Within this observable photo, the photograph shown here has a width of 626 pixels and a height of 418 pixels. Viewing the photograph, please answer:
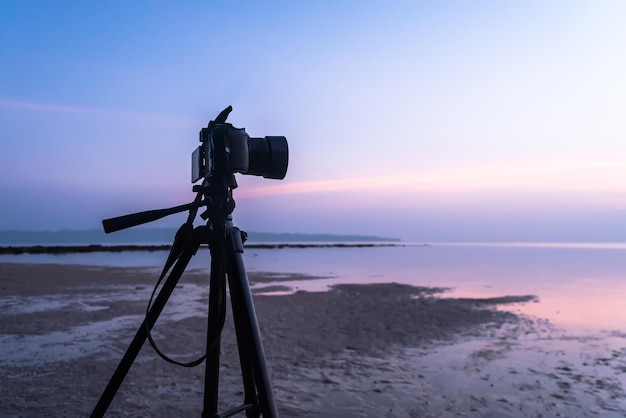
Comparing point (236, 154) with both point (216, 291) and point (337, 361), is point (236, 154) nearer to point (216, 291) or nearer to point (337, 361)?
point (216, 291)

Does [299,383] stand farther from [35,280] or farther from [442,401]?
[35,280]

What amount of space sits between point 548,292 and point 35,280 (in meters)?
15.0

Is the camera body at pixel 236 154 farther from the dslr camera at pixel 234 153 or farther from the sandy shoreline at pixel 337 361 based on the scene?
the sandy shoreline at pixel 337 361

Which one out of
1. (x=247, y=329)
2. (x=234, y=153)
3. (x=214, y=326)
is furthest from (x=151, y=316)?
(x=234, y=153)

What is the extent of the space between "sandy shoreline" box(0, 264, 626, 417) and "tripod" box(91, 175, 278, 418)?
1926 millimetres

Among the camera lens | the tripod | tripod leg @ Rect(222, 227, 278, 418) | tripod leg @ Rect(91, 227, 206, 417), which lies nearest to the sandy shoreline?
tripod leg @ Rect(91, 227, 206, 417)

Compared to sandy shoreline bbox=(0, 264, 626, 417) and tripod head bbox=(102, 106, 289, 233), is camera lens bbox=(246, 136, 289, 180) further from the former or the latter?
sandy shoreline bbox=(0, 264, 626, 417)

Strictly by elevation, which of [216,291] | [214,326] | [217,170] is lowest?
[214,326]

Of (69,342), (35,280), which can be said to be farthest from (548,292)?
(35,280)

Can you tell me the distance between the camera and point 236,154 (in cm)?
231

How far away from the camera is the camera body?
2283 mm

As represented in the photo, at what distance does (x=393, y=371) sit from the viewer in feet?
17.5

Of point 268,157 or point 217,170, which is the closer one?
point 217,170

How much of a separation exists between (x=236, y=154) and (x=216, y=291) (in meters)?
0.65
